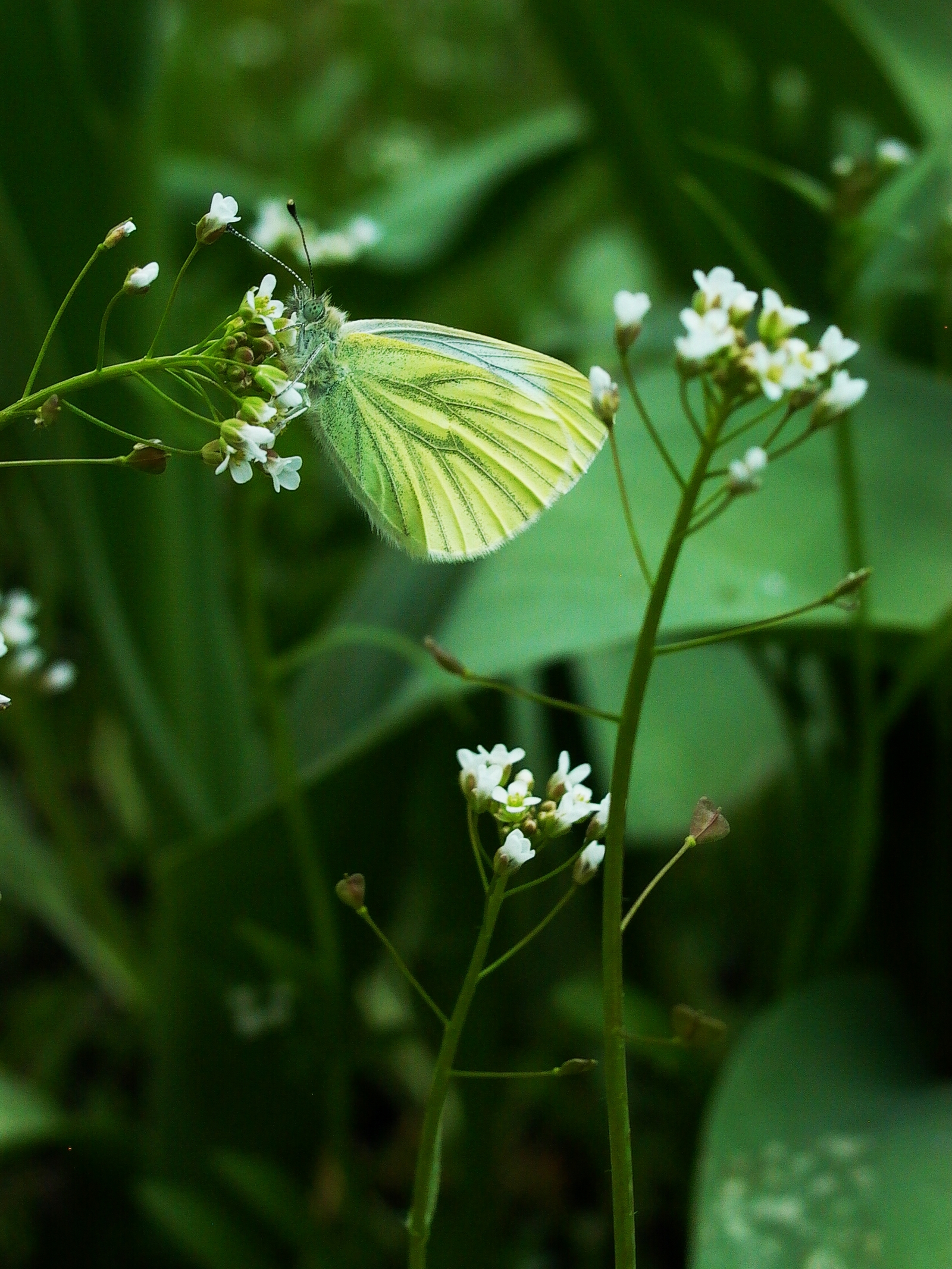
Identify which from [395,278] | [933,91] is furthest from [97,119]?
[933,91]

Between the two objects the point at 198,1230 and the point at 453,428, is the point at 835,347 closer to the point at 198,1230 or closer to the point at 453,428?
the point at 453,428

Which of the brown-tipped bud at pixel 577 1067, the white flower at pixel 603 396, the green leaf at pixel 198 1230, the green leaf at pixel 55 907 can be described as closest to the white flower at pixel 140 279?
the white flower at pixel 603 396

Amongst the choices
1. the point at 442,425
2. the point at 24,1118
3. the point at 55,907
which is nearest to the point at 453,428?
the point at 442,425

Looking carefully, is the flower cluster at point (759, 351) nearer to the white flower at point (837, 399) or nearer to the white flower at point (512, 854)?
the white flower at point (837, 399)

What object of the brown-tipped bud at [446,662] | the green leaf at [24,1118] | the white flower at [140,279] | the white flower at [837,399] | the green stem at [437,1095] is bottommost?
the green leaf at [24,1118]

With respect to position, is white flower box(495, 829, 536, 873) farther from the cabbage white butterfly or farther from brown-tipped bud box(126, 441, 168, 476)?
the cabbage white butterfly

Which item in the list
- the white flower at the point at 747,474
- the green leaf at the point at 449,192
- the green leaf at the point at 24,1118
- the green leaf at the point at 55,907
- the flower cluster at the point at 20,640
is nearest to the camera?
the white flower at the point at 747,474

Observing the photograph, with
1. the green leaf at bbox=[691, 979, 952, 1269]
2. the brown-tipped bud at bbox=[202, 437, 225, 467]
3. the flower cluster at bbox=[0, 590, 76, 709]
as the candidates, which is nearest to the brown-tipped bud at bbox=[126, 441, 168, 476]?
the brown-tipped bud at bbox=[202, 437, 225, 467]

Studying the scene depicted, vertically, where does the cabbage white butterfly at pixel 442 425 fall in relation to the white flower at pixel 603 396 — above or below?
above
